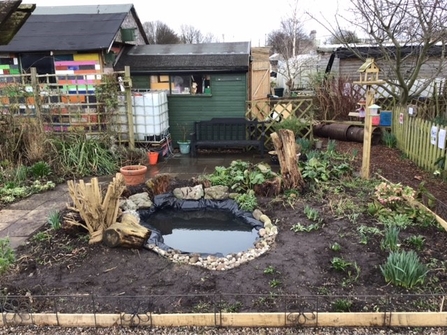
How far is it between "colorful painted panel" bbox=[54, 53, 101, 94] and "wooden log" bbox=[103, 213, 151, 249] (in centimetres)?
532

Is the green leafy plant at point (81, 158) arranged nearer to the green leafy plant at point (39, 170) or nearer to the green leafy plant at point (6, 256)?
the green leafy plant at point (39, 170)

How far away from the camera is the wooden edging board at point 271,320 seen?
10.3 ft

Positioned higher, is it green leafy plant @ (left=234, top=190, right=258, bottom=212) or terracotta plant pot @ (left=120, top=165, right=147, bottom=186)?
terracotta plant pot @ (left=120, top=165, right=147, bottom=186)

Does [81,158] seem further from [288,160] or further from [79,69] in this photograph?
[288,160]

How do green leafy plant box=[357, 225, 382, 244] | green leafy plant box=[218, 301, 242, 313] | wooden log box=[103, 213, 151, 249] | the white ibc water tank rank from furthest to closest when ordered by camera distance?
the white ibc water tank
green leafy plant box=[357, 225, 382, 244]
wooden log box=[103, 213, 151, 249]
green leafy plant box=[218, 301, 242, 313]

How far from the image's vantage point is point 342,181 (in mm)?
6543

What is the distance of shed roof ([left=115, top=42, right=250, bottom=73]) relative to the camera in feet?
31.8

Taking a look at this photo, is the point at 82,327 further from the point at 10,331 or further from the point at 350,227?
the point at 350,227

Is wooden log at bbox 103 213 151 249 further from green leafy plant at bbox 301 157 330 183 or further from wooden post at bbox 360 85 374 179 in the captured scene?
wooden post at bbox 360 85 374 179

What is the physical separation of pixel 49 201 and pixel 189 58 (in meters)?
5.24

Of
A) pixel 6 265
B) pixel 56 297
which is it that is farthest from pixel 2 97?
pixel 56 297

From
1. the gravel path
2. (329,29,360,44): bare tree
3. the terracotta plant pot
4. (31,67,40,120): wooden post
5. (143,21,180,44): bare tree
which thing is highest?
(143,21,180,44): bare tree

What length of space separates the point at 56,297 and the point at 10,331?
437 mm

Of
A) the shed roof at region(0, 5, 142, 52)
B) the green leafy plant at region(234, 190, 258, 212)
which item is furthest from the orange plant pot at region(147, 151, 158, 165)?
the green leafy plant at region(234, 190, 258, 212)
